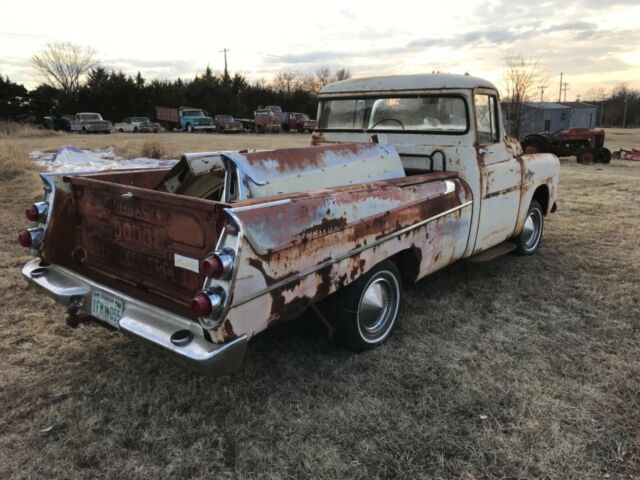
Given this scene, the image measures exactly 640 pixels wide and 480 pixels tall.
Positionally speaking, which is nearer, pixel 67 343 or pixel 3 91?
pixel 67 343

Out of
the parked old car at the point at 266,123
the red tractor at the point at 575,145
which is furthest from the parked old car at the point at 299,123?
the red tractor at the point at 575,145

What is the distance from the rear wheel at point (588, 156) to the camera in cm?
1617

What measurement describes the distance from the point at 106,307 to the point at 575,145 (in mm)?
18001

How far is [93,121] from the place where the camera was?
35.0 meters

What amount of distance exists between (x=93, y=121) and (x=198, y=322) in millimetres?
37280

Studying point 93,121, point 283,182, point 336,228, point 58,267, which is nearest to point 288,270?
point 336,228

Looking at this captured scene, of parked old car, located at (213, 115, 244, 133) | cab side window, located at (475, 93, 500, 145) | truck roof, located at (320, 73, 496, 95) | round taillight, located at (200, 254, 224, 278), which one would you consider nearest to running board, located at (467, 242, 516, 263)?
cab side window, located at (475, 93, 500, 145)

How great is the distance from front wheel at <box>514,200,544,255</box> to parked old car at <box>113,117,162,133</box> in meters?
36.6

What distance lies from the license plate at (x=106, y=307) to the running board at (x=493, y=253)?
3081 mm

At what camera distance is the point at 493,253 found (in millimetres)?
4734

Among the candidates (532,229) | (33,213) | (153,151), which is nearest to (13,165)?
(153,151)

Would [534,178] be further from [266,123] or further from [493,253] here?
[266,123]

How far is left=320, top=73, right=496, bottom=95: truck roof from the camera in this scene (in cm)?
432

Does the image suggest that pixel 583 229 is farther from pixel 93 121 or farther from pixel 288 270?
pixel 93 121
